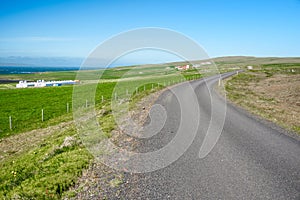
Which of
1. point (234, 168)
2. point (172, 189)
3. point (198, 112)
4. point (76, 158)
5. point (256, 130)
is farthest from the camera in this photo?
point (198, 112)

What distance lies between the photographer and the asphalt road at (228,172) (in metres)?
6.16

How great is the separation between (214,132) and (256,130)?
7.33 ft

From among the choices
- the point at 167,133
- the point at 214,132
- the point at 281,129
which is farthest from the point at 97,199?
the point at 281,129

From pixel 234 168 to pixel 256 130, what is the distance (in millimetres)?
5577

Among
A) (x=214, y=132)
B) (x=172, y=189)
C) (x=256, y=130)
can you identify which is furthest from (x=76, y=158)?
(x=256, y=130)

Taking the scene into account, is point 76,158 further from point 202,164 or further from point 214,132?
point 214,132

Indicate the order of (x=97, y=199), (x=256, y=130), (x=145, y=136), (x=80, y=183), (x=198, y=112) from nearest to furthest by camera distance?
(x=97, y=199) → (x=80, y=183) → (x=145, y=136) → (x=256, y=130) → (x=198, y=112)

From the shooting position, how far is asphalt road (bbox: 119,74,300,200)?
6.16m

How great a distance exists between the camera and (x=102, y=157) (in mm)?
9039

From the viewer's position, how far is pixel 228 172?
7324 mm

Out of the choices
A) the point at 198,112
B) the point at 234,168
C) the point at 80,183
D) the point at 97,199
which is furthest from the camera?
the point at 198,112

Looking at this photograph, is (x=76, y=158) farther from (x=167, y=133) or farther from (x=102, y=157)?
(x=167, y=133)

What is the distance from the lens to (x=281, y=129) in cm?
1283

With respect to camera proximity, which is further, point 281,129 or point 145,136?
point 281,129
